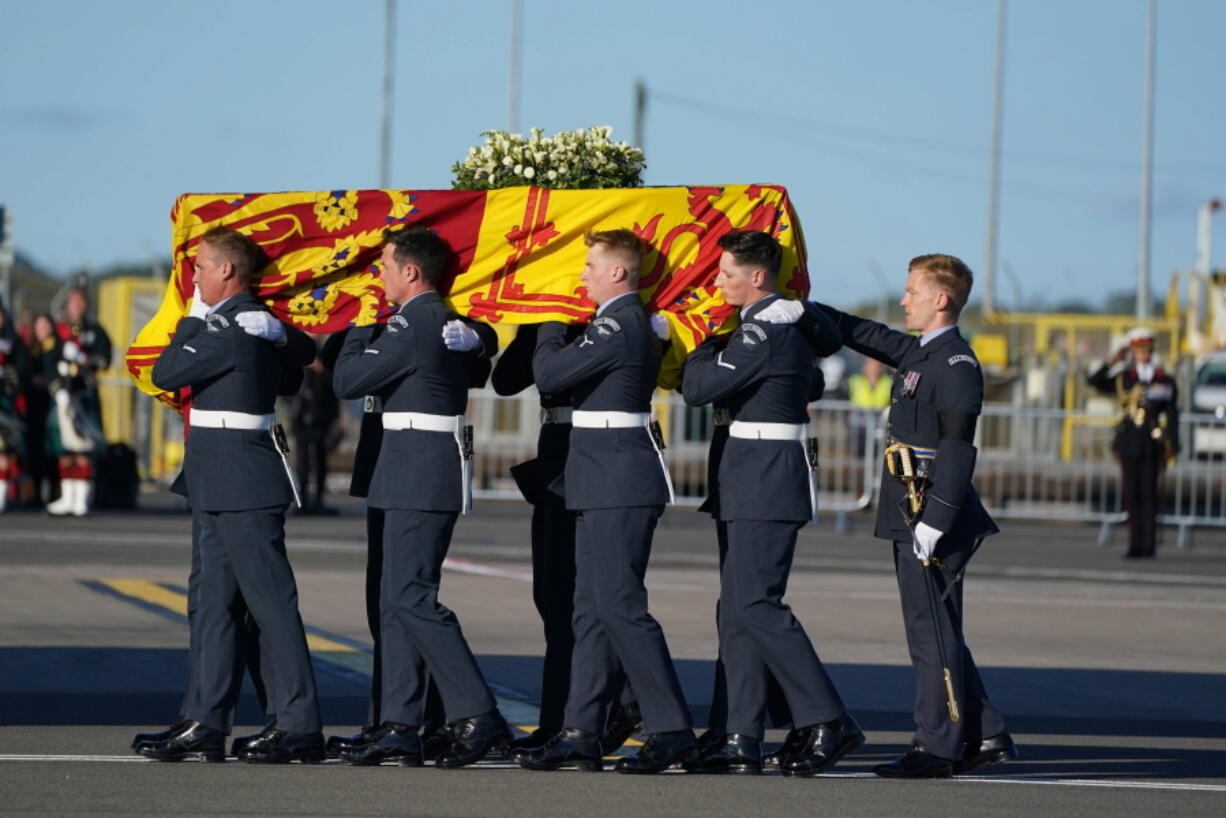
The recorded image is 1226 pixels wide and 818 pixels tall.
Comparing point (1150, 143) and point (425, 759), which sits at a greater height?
point (1150, 143)

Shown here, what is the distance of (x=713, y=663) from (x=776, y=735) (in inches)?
73.9

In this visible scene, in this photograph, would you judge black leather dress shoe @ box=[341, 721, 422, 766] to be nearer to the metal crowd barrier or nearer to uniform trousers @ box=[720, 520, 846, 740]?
uniform trousers @ box=[720, 520, 846, 740]

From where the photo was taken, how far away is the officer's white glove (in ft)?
24.0

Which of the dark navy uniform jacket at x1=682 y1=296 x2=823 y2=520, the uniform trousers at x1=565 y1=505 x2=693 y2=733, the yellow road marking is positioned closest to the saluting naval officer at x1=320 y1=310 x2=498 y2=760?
the uniform trousers at x1=565 y1=505 x2=693 y2=733

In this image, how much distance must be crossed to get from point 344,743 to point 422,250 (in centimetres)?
183

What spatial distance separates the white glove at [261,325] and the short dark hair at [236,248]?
0.18m

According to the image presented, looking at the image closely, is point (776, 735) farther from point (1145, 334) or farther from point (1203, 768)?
point (1145, 334)

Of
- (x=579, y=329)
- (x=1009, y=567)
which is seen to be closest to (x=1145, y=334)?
(x=1009, y=567)

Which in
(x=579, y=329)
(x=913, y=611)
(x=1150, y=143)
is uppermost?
(x=1150, y=143)

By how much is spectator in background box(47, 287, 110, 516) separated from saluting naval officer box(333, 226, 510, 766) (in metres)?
10.9

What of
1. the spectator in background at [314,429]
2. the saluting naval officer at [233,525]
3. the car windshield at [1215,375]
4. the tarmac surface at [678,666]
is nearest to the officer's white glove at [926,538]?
the tarmac surface at [678,666]

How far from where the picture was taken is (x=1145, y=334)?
17.7 meters

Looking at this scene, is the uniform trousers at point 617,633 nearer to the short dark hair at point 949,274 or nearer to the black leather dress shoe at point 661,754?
the black leather dress shoe at point 661,754

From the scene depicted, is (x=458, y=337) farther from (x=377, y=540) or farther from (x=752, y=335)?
(x=752, y=335)
